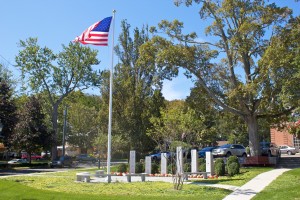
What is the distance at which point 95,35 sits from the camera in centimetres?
2025

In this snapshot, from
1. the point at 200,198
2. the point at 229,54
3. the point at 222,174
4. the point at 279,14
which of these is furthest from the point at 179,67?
the point at 200,198

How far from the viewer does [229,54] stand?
3003 cm

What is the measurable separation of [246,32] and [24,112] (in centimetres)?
2954

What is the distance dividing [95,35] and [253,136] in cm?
1688

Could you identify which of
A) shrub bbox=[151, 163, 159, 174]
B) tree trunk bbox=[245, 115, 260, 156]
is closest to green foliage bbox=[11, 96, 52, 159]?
shrub bbox=[151, 163, 159, 174]

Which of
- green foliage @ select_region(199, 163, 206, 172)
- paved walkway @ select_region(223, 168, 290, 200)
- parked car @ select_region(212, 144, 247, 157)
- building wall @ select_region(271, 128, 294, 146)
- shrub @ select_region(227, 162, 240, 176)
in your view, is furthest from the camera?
building wall @ select_region(271, 128, 294, 146)

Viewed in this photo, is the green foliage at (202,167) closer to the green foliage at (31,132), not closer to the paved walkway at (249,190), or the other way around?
the paved walkway at (249,190)

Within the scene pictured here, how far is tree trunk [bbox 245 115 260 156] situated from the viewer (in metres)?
30.0

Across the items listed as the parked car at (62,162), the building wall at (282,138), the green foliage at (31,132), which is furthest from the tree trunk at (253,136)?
the building wall at (282,138)

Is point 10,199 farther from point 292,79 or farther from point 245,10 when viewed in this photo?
point 245,10

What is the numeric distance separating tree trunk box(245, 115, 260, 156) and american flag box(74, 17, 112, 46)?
15.9m

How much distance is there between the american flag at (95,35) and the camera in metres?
20.1

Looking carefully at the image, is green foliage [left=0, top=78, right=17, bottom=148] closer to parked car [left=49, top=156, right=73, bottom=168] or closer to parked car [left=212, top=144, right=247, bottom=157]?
parked car [left=49, top=156, right=73, bottom=168]

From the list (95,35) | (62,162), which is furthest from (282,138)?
(95,35)
